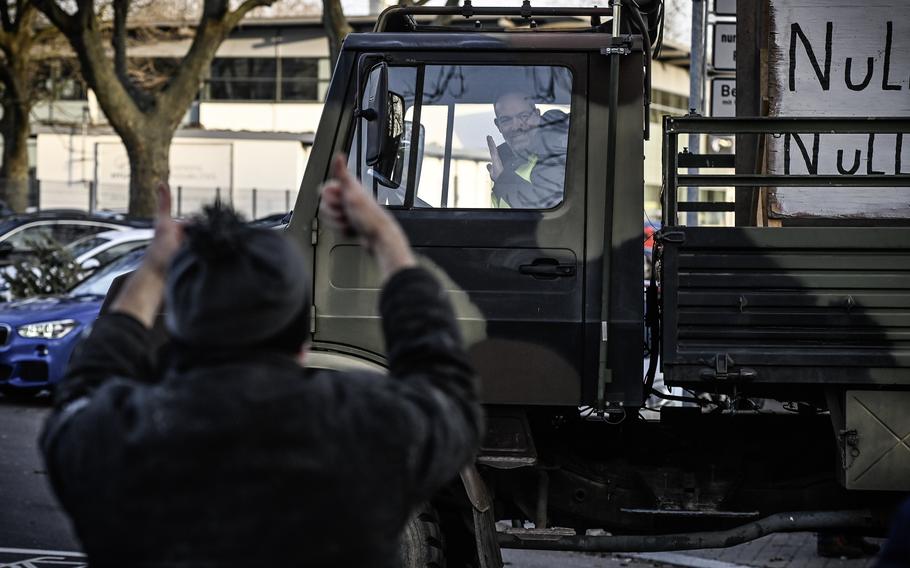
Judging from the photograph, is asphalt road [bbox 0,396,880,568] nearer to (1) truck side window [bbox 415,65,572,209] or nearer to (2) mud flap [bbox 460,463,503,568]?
(2) mud flap [bbox 460,463,503,568]

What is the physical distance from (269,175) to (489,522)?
1587 inches

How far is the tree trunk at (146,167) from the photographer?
23.1 metres

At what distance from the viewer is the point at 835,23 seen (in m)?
5.54

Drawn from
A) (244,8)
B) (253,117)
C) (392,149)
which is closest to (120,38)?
(244,8)

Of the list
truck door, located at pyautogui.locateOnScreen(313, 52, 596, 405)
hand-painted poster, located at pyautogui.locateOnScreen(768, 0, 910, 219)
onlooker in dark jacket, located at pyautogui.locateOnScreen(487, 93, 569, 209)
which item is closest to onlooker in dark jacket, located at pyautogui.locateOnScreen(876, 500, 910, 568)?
truck door, located at pyautogui.locateOnScreen(313, 52, 596, 405)

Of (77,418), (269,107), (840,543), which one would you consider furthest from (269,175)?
(77,418)

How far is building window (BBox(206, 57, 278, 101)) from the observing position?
Result: 4812 cm

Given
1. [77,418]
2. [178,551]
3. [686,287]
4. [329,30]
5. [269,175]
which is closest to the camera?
[178,551]

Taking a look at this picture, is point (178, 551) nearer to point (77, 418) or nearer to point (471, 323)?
point (77, 418)

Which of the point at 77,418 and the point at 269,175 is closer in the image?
the point at 77,418

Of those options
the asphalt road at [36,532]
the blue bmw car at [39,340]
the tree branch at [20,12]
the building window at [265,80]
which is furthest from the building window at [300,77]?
the asphalt road at [36,532]

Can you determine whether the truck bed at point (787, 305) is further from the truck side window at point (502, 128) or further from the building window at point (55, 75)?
the building window at point (55, 75)

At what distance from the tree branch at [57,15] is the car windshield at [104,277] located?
1005cm

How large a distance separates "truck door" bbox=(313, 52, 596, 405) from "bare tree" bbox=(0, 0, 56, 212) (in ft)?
90.5
